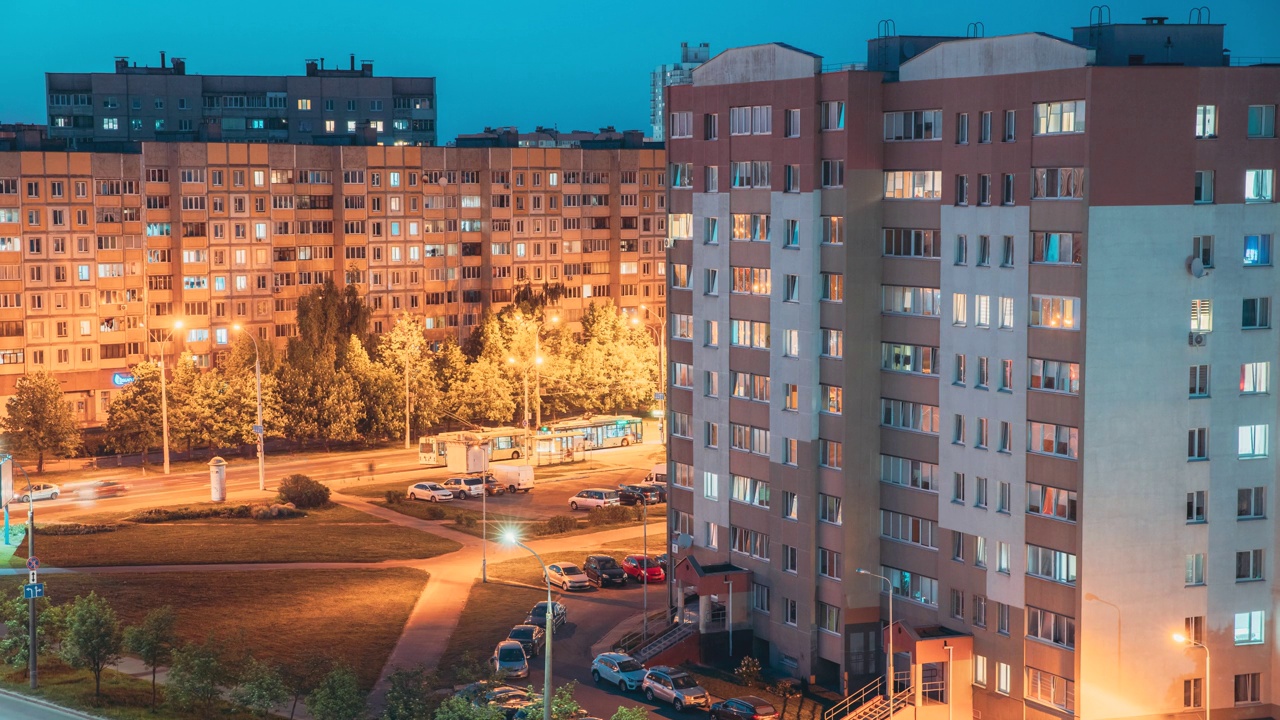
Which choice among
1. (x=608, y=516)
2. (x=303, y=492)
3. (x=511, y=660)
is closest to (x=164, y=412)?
(x=303, y=492)

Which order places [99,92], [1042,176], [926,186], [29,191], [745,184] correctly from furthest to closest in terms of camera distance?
[99,92]
[29,191]
[745,184]
[926,186]
[1042,176]

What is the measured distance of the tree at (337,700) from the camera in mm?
61469

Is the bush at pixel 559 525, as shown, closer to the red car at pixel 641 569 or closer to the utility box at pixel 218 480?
the red car at pixel 641 569

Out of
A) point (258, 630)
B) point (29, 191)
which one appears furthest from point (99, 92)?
point (258, 630)

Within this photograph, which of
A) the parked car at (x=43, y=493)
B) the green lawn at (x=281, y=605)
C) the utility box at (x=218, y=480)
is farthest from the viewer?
the parked car at (x=43, y=493)

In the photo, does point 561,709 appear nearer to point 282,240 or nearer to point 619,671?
point 619,671

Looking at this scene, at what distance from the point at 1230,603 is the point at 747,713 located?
66.9ft

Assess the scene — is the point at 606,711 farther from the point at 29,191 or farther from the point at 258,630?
the point at 29,191

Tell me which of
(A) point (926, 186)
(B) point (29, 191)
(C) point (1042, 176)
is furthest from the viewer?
(B) point (29, 191)

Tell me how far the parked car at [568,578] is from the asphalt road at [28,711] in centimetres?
3055

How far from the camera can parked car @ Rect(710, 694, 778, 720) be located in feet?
226

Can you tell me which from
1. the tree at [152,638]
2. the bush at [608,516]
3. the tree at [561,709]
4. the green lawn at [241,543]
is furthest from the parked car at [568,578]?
the tree at [561,709]

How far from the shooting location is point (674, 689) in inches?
2822

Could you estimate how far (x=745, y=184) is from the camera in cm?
7844
